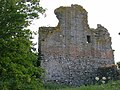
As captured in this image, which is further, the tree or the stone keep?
the stone keep

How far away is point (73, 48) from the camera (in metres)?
30.2

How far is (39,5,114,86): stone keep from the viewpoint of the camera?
29.2 m

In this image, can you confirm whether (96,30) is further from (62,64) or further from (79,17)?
(62,64)

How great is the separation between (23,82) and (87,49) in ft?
49.1

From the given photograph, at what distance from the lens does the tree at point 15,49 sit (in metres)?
16.0

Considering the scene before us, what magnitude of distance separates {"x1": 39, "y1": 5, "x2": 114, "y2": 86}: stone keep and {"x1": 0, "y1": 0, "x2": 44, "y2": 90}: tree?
1160cm

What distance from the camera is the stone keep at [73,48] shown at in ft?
95.7

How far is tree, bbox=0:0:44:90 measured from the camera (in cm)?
1598

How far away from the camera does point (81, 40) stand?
30703mm

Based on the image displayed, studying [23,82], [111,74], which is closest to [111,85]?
[23,82]

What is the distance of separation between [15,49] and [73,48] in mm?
14206

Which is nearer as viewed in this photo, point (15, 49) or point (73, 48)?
point (15, 49)

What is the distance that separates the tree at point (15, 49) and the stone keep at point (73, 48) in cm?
1160

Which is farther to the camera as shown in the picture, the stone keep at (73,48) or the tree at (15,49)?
the stone keep at (73,48)
